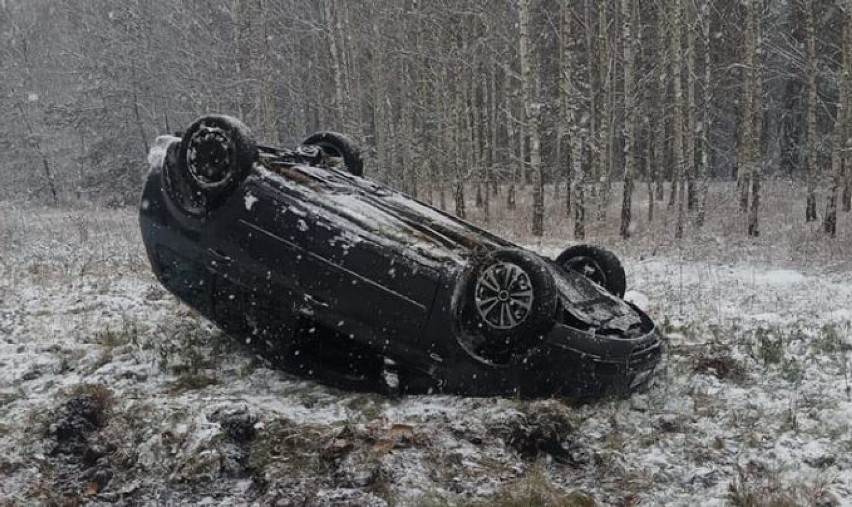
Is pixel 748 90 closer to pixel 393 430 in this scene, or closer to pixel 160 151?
pixel 160 151

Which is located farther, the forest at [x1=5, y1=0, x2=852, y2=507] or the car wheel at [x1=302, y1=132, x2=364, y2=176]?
the car wheel at [x1=302, y1=132, x2=364, y2=176]

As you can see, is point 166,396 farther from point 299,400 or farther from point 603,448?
point 603,448

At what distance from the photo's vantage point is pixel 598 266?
233 inches

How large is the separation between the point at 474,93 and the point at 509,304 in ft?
60.0

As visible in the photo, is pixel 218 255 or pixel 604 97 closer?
pixel 218 255

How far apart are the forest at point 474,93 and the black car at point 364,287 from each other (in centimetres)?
1014

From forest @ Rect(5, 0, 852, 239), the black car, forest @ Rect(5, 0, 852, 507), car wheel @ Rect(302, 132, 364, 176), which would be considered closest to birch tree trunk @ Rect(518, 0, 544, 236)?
forest @ Rect(5, 0, 852, 239)

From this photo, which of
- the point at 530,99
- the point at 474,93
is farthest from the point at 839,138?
the point at 474,93

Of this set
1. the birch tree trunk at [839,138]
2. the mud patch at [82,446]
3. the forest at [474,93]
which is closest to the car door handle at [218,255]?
the mud patch at [82,446]

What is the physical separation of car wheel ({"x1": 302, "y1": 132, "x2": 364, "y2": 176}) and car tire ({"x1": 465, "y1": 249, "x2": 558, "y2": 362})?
8.53 feet

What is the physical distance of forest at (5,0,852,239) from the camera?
52.7 feet

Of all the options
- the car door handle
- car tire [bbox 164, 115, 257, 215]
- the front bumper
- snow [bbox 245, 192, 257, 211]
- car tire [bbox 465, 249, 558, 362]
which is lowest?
the front bumper

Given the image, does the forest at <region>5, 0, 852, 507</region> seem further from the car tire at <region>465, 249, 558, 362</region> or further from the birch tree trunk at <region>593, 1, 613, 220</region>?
the birch tree trunk at <region>593, 1, 613, 220</region>

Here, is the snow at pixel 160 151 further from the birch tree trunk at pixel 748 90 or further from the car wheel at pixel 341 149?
the birch tree trunk at pixel 748 90
